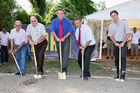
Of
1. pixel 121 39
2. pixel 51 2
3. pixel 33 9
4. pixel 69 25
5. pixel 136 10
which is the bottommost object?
pixel 121 39

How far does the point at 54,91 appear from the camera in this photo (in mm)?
4523

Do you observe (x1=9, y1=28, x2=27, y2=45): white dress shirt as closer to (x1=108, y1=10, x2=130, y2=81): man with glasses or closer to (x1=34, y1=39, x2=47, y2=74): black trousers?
(x1=34, y1=39, x2=47, y2=74): black trousers

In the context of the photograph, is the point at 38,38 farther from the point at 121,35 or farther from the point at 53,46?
the point at 53,46

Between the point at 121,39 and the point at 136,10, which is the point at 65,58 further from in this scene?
the point at 136,10

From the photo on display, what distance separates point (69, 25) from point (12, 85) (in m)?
2.25

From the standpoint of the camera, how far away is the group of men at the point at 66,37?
545 cm

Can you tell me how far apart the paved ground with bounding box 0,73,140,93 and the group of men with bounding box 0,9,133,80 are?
1.15ft

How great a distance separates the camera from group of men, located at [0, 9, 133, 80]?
5454 mm

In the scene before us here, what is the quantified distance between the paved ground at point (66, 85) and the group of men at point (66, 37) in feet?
1.15

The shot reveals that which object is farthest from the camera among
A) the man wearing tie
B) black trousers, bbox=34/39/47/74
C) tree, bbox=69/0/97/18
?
tree, bbox=69/0/97/18

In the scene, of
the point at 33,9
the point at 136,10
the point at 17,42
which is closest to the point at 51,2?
the point at 33,9

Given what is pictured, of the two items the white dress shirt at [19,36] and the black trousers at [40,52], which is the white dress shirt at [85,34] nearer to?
the black trousers at [40,52]

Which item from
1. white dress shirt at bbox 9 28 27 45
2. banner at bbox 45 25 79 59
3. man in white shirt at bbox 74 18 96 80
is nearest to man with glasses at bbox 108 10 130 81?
man in white shirt at bbox 74 18 96 80

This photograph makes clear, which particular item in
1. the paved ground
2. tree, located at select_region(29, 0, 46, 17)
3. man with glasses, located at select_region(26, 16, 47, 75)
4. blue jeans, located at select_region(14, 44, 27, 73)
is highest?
tree, located at select_region(29, 0, 46, 17)
